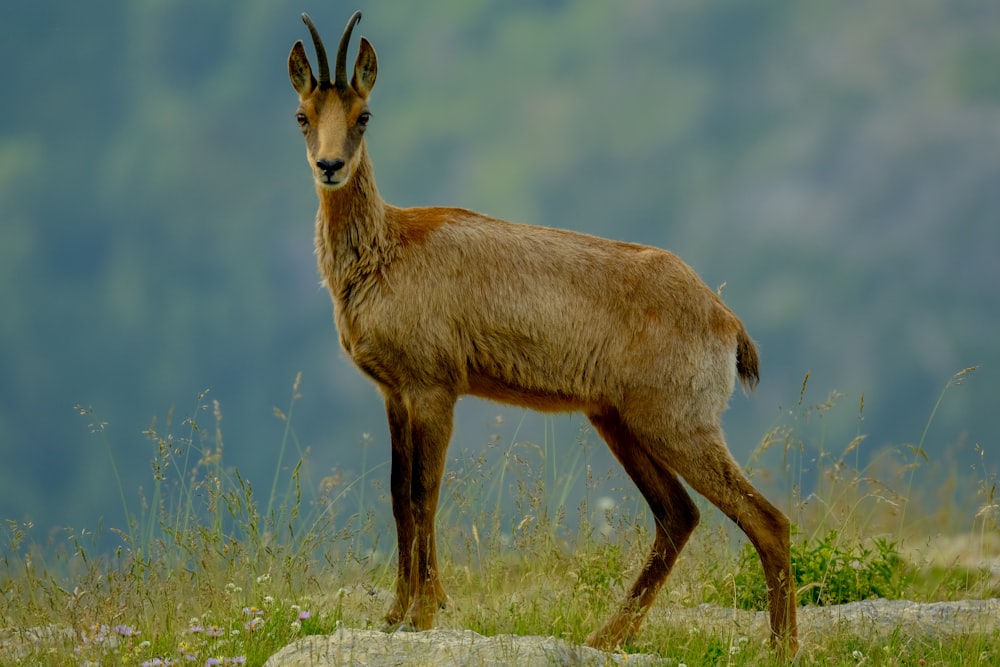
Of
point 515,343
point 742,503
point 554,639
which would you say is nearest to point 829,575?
point 742,503

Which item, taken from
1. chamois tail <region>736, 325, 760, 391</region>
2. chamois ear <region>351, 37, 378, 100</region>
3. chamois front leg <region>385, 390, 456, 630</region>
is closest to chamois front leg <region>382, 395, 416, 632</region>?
chamois front leg <region>385, 390, 456, 630</region>

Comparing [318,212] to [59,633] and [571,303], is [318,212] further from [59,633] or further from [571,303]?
[59,633]

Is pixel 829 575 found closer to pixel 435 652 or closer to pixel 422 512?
pixel 422 512

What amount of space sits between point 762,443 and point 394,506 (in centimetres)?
290

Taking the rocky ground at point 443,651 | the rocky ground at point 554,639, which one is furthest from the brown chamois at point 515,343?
the rocky ground at point 443,651

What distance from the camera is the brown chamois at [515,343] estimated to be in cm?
723

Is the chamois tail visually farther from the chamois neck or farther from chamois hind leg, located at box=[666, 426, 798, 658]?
the chamois neck

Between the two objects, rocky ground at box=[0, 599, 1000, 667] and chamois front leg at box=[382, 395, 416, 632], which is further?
chamois front leg at box=[382, 395, 416, 632]

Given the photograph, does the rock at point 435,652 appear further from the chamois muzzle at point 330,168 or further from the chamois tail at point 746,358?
the chamois muzzle at point 330,168

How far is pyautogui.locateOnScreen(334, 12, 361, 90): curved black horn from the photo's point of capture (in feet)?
24.3

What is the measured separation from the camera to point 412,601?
7121 mm

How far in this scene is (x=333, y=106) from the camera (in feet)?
24.2

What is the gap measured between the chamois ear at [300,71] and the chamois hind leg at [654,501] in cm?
274

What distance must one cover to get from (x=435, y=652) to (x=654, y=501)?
2229 mm
